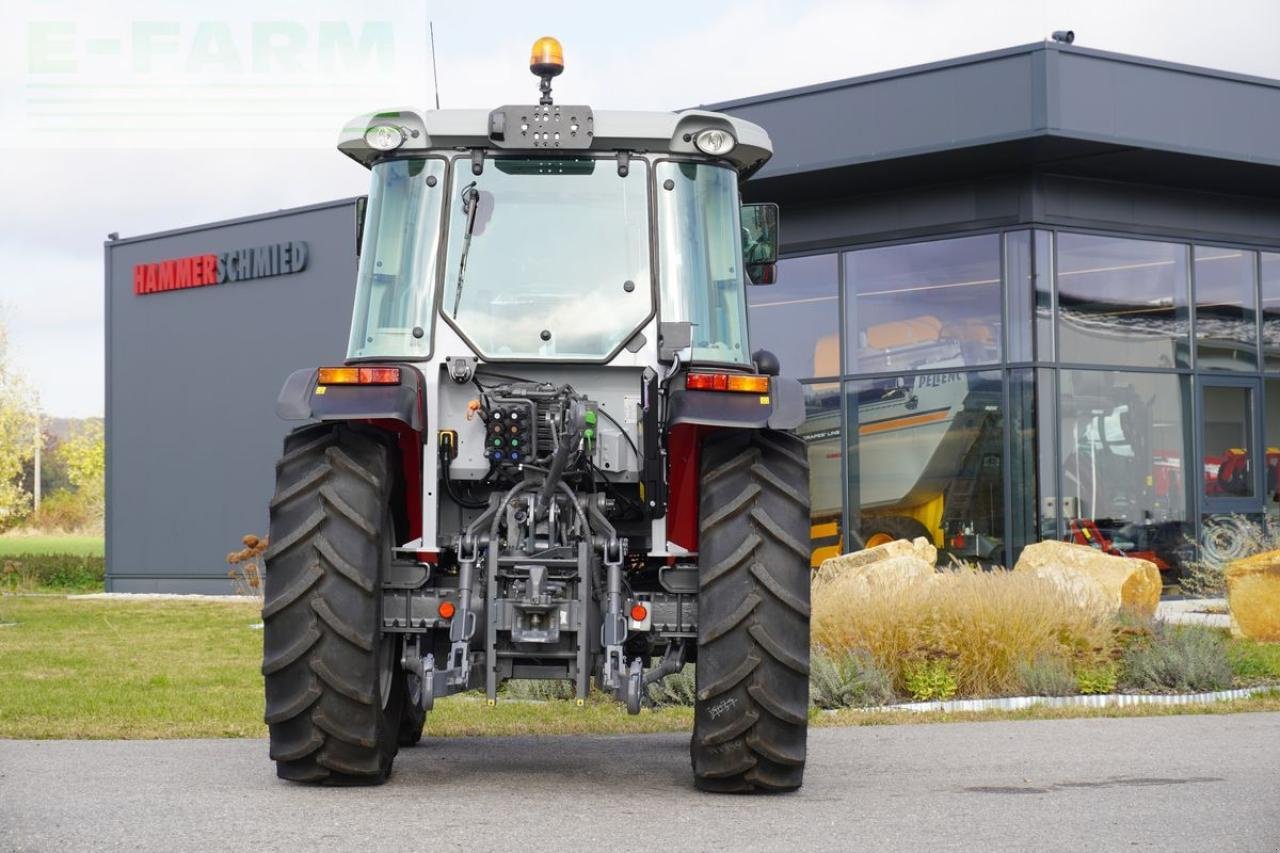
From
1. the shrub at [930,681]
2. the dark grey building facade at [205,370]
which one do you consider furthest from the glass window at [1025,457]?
the dark grey building facade at [205,370]

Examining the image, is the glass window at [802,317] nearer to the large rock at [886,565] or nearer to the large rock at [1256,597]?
the large rock at [886,565]

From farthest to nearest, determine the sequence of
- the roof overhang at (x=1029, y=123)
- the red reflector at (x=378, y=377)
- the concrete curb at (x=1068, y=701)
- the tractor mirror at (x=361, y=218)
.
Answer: the roof overhang at (x=1029, y=123), the concrete curb at (x=1068, y=701), the tractor mirror at (x=361, y=218), the red reflector at (x=378, y=377)

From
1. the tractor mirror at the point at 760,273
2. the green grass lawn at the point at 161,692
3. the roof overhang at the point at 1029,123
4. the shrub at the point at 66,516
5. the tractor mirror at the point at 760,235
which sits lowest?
the shrub at the point at 66,516

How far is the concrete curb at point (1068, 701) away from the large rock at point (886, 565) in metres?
1.54

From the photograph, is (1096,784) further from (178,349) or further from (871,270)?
(178,349)

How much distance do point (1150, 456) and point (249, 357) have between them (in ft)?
52.9

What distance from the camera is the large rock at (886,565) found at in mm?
14035

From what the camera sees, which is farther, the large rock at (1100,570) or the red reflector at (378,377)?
the large rock at (1100,570)

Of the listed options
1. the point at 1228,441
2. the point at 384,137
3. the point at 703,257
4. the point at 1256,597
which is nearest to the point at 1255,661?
the point at 1256,597

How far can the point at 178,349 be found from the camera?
31656mm

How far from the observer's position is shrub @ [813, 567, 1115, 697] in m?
12.2

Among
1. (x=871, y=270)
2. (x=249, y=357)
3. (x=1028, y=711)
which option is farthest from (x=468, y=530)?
(x=249, y=357)

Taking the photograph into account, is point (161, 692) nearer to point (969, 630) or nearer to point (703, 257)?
point (969, 630)

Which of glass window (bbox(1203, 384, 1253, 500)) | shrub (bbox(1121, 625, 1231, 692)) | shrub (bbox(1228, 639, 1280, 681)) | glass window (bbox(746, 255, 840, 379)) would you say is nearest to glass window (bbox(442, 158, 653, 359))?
shrub (bbox(1121, 625, 1231, 692))
